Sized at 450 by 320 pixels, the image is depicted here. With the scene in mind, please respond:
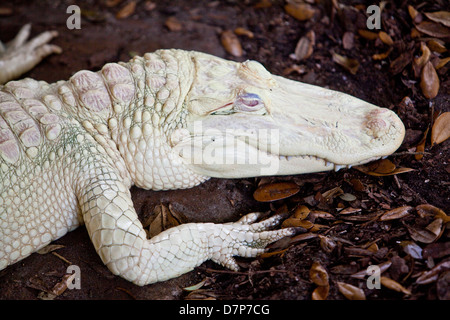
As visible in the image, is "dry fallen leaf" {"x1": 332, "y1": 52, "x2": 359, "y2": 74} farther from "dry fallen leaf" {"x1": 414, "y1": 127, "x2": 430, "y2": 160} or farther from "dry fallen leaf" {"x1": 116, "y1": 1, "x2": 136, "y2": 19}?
"dry fallen leaf" {"x1": 116, "y1": 1, "x2": 136, "y2": 19}

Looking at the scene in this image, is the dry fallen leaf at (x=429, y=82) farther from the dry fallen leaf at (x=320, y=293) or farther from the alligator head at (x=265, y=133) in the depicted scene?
the dry fallen leaf at (x=320, y=293)

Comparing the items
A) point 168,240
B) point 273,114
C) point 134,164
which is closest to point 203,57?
point 273,114

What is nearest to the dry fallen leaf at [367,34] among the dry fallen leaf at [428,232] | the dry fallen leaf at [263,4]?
the dry fallen leaf at [263,4]

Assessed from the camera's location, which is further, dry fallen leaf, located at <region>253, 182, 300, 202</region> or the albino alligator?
dry fallen leaf, located at <region>253, 182, 300, 202</region>

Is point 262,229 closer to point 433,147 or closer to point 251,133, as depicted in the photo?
point 251,133

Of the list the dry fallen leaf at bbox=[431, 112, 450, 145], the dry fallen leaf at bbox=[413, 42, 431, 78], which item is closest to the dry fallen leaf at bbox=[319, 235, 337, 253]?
the dry fallen leaf at bbox=[431, 112, 450, 145]

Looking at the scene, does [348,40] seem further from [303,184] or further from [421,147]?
[303,184]

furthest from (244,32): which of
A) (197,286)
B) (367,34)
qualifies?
(197,286)
